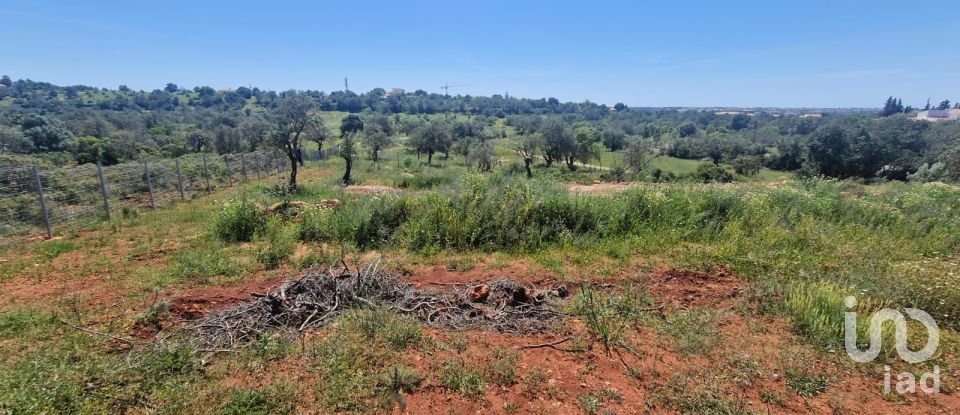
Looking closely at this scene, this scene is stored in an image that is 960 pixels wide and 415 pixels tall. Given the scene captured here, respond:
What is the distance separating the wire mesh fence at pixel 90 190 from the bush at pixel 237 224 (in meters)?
3.94

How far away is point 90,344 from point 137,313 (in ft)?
2.30

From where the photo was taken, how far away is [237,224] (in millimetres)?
7301

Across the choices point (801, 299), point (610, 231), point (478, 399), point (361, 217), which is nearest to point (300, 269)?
point (361, 217)

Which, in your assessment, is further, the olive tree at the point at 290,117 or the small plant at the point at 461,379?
the olive tree at the point at 290,117

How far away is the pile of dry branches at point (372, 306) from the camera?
149 inches

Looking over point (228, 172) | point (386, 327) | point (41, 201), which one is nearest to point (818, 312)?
point (386, 327)

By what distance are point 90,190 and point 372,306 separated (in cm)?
1115

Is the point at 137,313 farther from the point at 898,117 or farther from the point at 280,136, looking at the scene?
the point at 898,117

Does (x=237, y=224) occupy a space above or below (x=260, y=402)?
above

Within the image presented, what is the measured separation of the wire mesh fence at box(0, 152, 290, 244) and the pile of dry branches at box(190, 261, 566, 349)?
743cm

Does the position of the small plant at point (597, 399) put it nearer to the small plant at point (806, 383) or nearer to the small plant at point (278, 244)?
the small plant at point (806, 383)

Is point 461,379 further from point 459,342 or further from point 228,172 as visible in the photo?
point 228,172

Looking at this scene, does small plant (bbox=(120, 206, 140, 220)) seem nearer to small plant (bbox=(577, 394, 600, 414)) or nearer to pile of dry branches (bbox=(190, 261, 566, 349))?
pile of dry branches (bbox=(190, 261, 566, 349))

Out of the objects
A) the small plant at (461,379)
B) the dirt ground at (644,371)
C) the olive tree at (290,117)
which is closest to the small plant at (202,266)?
the dirt ground at (644,371)
